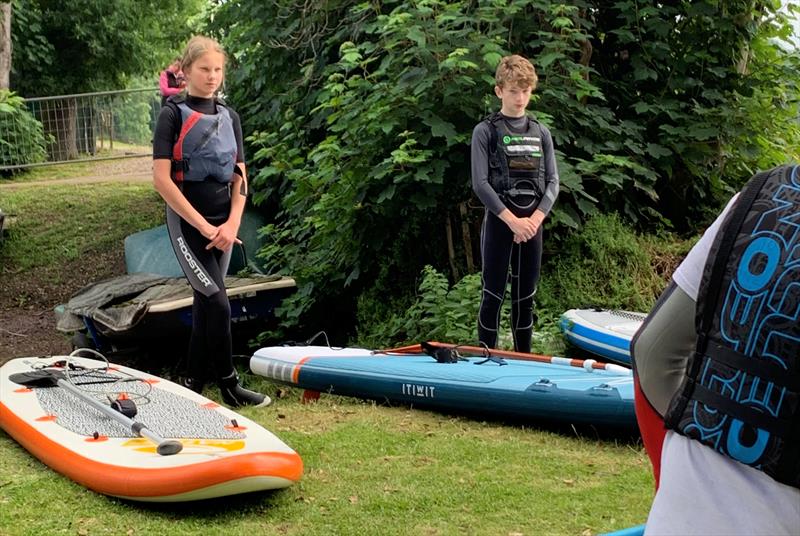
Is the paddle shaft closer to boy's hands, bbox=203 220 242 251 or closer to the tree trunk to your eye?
boy's hands, bbox=203 220 242 251

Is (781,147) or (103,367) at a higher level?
(781,147)

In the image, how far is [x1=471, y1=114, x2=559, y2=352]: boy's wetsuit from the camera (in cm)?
523

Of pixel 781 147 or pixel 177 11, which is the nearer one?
pixel 781 147

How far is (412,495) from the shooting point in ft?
11.4

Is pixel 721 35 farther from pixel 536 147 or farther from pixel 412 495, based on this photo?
pixel 412 495

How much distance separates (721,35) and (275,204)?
4.57 meters

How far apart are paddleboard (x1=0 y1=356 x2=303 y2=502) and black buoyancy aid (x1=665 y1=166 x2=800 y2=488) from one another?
2.29 meters

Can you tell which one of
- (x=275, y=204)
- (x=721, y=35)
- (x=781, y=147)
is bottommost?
(x=275, y=204)

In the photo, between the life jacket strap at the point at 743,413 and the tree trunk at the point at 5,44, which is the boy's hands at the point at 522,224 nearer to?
the life jacket strap at the point at 743,413

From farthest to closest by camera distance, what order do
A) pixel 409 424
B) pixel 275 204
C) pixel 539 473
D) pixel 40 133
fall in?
pixel 40 133, pixel 275 204, pixel 409 424, pixel 539 473

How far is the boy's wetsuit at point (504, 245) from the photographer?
206 inches

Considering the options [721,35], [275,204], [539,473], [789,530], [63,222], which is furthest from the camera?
[63,222]

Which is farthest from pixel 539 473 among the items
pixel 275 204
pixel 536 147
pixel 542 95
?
pixel 275 204

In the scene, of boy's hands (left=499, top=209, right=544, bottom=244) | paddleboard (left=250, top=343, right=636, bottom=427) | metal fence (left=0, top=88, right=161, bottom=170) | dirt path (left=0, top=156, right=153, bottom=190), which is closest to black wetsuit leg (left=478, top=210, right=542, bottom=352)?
boy's hands (left=499, top=209, right=544, bottom=244)
